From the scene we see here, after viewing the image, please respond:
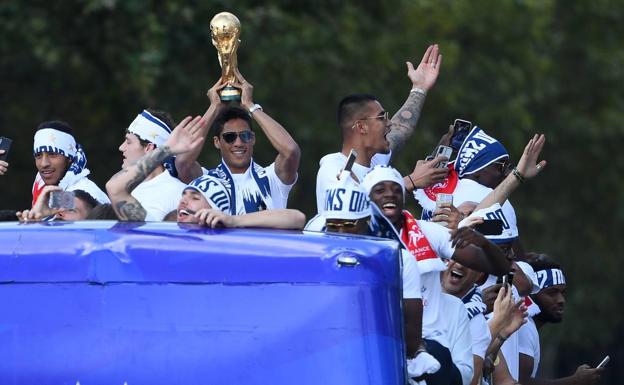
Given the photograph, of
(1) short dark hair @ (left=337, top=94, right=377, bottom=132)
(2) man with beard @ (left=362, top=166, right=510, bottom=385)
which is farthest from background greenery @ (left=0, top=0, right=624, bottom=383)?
(2) man with beard @ (left=362, top=166, right=510, bottom=385)

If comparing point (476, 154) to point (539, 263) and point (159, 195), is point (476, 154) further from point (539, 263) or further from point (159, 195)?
point (159, 195)

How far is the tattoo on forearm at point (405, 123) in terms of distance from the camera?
11406 mm

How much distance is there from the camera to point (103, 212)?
9305 mm

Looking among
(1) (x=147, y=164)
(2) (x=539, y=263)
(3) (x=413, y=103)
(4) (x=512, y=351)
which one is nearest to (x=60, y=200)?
(1) (x=147, y=164)

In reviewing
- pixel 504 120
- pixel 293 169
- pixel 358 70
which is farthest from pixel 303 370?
pixel 504 120

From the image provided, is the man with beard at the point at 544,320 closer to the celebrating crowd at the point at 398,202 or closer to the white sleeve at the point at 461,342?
the celebrating crowd at the point at 398,202

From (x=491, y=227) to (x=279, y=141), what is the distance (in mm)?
1235

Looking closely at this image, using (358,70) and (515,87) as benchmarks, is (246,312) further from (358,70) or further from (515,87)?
Answer: (515,87)

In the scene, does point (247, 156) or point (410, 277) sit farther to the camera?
point (247, 156)

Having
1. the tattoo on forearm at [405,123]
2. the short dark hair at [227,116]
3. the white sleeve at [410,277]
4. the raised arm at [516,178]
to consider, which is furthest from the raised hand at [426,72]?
the white sleeve at [410,277]

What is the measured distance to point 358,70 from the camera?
2705 centimetres

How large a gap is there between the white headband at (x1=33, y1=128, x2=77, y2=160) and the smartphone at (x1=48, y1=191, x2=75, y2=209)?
2.26 metres

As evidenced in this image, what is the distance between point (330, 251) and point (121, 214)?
5.90 feet

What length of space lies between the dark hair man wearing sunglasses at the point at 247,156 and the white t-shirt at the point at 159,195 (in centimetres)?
21
